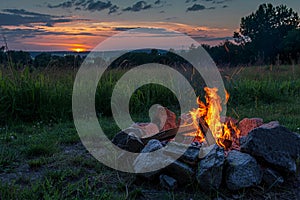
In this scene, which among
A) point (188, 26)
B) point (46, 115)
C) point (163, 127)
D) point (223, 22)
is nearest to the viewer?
point (163, 127)

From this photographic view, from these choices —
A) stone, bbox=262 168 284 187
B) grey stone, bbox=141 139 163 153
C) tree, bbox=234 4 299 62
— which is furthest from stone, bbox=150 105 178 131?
tree, bbox=234 4 299 62

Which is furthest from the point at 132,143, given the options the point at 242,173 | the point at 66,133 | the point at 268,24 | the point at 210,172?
the point at 268,24

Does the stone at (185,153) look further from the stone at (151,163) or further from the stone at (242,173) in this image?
the stone at (242,173)

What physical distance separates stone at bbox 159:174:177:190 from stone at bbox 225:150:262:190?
1.41ft

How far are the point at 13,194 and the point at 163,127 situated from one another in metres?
1.91

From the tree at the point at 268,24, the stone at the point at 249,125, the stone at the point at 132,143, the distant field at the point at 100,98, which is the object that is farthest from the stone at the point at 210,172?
the tree at the point at 268,24

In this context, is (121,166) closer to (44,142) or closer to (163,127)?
(163,127)

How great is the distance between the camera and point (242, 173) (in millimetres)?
2623

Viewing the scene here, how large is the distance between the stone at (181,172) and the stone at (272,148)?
55 centimetres

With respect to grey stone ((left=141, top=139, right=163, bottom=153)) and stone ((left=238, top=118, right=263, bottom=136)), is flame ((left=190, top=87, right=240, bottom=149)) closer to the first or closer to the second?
stone ((left=238, top=118, right=263, bottom=136))

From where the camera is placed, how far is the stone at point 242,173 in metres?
2.61

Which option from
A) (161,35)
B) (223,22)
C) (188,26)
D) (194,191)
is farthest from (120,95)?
(223,22)

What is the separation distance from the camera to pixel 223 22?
32.7 ft

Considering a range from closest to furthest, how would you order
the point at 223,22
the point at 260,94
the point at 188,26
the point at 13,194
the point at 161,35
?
1. the point at 13,194
2. the point at 161,35
3. the point at 260,94
4. the point at 188,26
5. the point at 223,22
